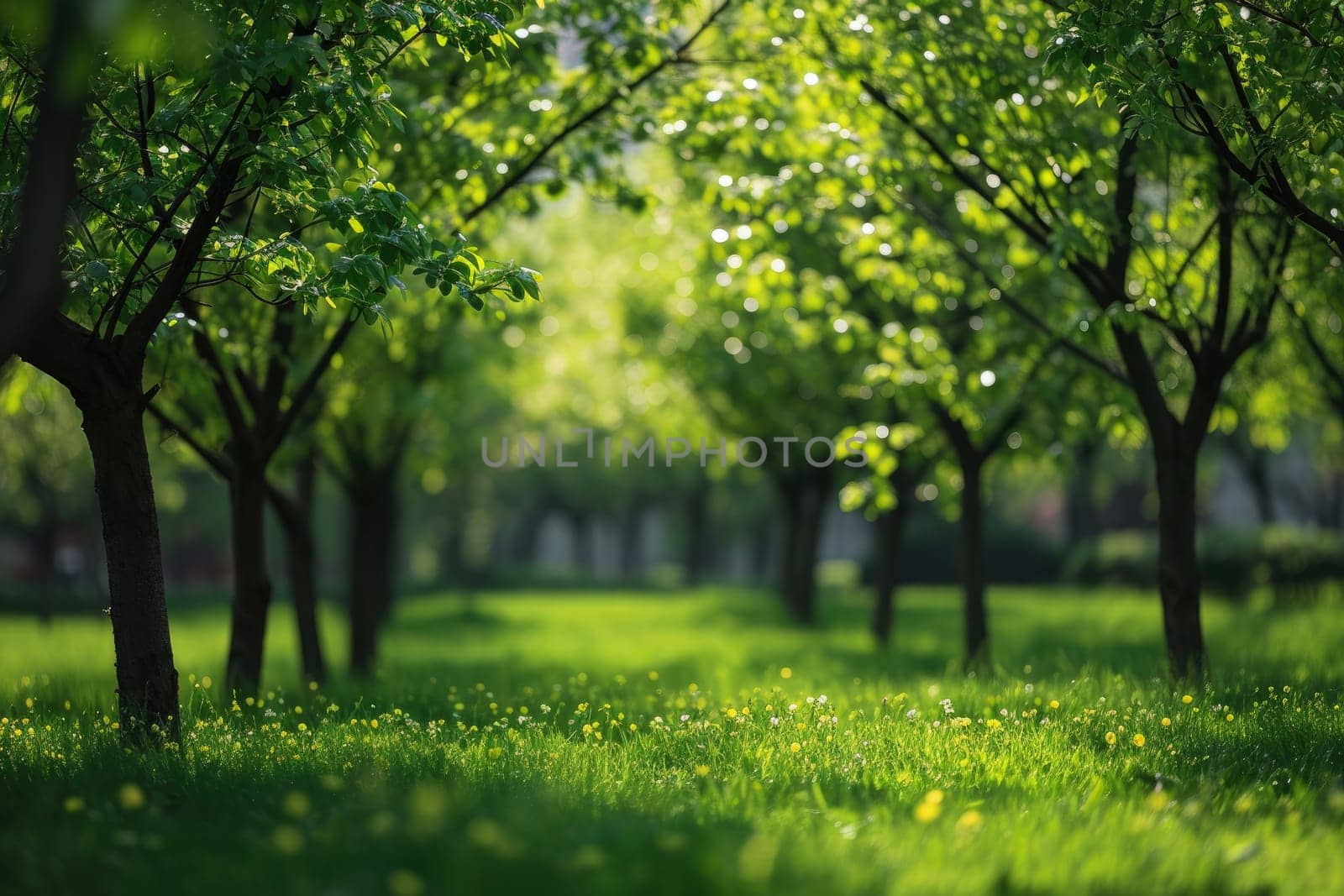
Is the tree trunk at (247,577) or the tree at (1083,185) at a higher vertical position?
the tree at (1083,185)

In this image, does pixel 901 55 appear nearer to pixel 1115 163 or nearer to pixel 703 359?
pixel 1115 163

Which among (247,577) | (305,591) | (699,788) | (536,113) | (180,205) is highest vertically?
(536,113)

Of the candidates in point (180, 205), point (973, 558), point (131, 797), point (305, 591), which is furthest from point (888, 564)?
point (131, 797)

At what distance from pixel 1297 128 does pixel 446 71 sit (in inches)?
250

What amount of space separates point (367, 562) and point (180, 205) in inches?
382

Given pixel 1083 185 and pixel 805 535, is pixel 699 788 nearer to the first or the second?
pixel 1083 185

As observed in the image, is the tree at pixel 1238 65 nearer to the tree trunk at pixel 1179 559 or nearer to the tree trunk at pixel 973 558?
the tree trunk at pixel 1179 559

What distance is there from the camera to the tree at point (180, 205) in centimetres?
582

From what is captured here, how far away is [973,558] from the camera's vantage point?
12.6 m

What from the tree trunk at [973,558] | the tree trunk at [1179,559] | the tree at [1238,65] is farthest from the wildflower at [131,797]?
the tree trunk at [973,558]

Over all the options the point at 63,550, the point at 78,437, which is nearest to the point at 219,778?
the point at 78,437

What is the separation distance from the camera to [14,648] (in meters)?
18.4

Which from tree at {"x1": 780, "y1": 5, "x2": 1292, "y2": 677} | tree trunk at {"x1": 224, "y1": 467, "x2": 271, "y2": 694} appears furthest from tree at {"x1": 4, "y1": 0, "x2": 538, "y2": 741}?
tree at {"x1": 780, "y1": 5, "x2": 1292, "y2": 677}

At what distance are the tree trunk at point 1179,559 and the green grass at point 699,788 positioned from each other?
0.32m
